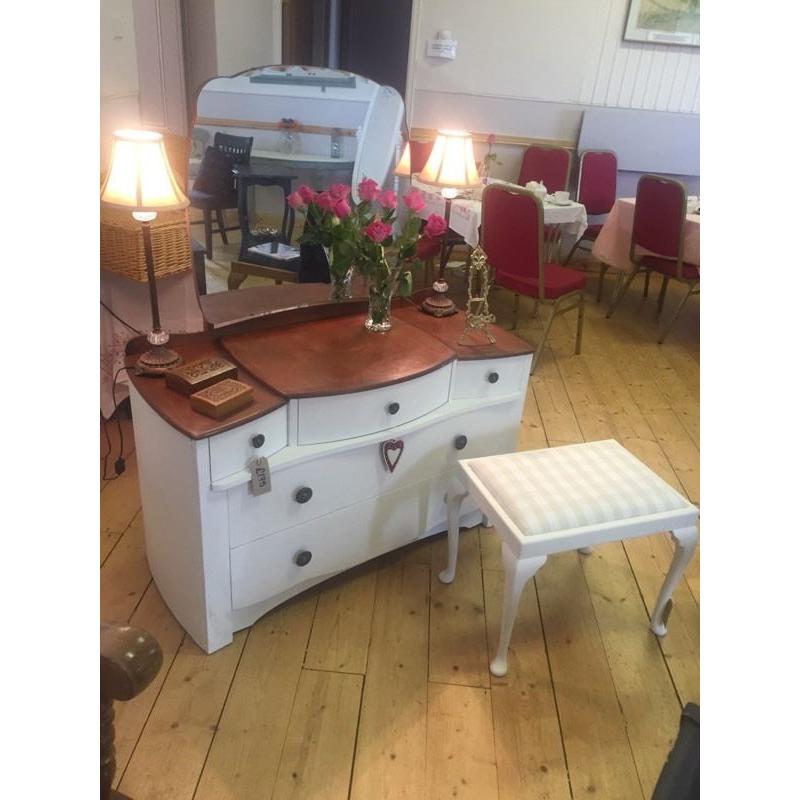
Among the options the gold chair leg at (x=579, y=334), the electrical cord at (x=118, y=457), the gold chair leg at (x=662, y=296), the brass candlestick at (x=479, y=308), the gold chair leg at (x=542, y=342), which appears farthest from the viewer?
the gold chair leg at (x=662, y=296)

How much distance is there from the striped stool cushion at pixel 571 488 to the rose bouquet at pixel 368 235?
51 centimetres

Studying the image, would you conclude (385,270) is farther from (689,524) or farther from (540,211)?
(540,211)

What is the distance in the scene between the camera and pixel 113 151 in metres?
1.29

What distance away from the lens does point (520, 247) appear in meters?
3.18

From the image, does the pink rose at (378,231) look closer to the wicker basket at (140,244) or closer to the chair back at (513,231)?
the wicker basket at (140,244)

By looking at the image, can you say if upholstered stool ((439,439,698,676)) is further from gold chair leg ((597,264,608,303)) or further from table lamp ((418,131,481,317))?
gold chair leg ((597,264,608,303))

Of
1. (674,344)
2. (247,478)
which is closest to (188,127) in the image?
(247,478)

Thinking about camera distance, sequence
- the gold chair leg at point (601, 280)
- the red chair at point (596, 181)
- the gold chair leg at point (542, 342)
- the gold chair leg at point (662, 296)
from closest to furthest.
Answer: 1. the gold chair leg at point (542, 342)
2. the gold chair leg at point (662, 296)
3. the gold chair leg at point (601, 280)
4. the red chair at point (596, 181)

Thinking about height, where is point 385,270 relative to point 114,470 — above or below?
above

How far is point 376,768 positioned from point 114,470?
1359mm

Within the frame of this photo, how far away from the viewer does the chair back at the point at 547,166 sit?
467 centimetres

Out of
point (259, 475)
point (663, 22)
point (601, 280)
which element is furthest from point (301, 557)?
point (663, 22)

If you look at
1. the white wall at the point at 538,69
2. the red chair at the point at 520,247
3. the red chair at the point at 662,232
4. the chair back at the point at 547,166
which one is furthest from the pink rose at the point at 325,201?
the chair back at the point at 547,166

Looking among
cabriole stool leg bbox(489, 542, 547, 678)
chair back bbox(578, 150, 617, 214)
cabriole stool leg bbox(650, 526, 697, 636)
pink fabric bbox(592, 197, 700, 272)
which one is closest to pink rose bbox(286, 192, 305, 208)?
cabriole stool leg bbox(489, 542, 547, 678)
